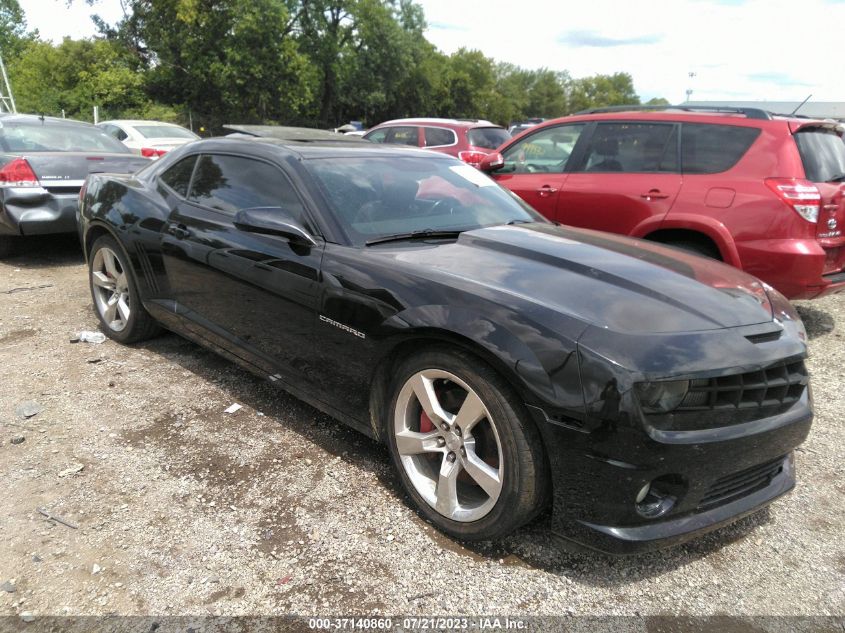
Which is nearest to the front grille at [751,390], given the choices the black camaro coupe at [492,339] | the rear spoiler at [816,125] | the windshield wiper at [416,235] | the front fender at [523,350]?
the black camaro coupe at [492,339]

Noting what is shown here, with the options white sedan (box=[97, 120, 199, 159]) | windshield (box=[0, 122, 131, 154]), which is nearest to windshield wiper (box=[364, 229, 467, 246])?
windshield (box=[0, 122, 131, 154])

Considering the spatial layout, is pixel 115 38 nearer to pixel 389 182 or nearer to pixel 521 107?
pixel 389 182

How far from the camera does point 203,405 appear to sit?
11.7ft

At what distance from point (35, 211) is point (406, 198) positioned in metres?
4.88

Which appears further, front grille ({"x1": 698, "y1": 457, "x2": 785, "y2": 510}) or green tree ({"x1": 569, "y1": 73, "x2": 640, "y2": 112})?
green tree ({"x1": 569, "y1": 73, "x2": 640, "y2": 112})

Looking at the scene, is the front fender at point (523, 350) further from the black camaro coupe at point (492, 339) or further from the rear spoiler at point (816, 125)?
the rear spoiler at point (816, 125)

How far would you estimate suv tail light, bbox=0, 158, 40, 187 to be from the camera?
6156 millimetres

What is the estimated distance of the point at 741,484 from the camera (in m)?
2.29

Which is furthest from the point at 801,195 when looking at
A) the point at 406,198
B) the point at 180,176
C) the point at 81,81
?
the point at 81,81

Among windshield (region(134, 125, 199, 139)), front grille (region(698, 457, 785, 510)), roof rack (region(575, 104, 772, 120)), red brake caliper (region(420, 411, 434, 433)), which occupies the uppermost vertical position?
roof rack (region(575, 104, 772, 120))

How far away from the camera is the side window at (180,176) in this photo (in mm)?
3891

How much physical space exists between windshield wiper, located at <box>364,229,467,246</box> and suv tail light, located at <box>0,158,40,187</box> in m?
5.08

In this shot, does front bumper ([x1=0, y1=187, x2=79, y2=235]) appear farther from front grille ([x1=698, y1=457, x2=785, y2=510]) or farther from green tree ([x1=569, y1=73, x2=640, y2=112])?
green tree ([x1=569, y1=73, x2=640, y2=112])

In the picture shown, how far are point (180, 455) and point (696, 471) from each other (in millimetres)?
2345
